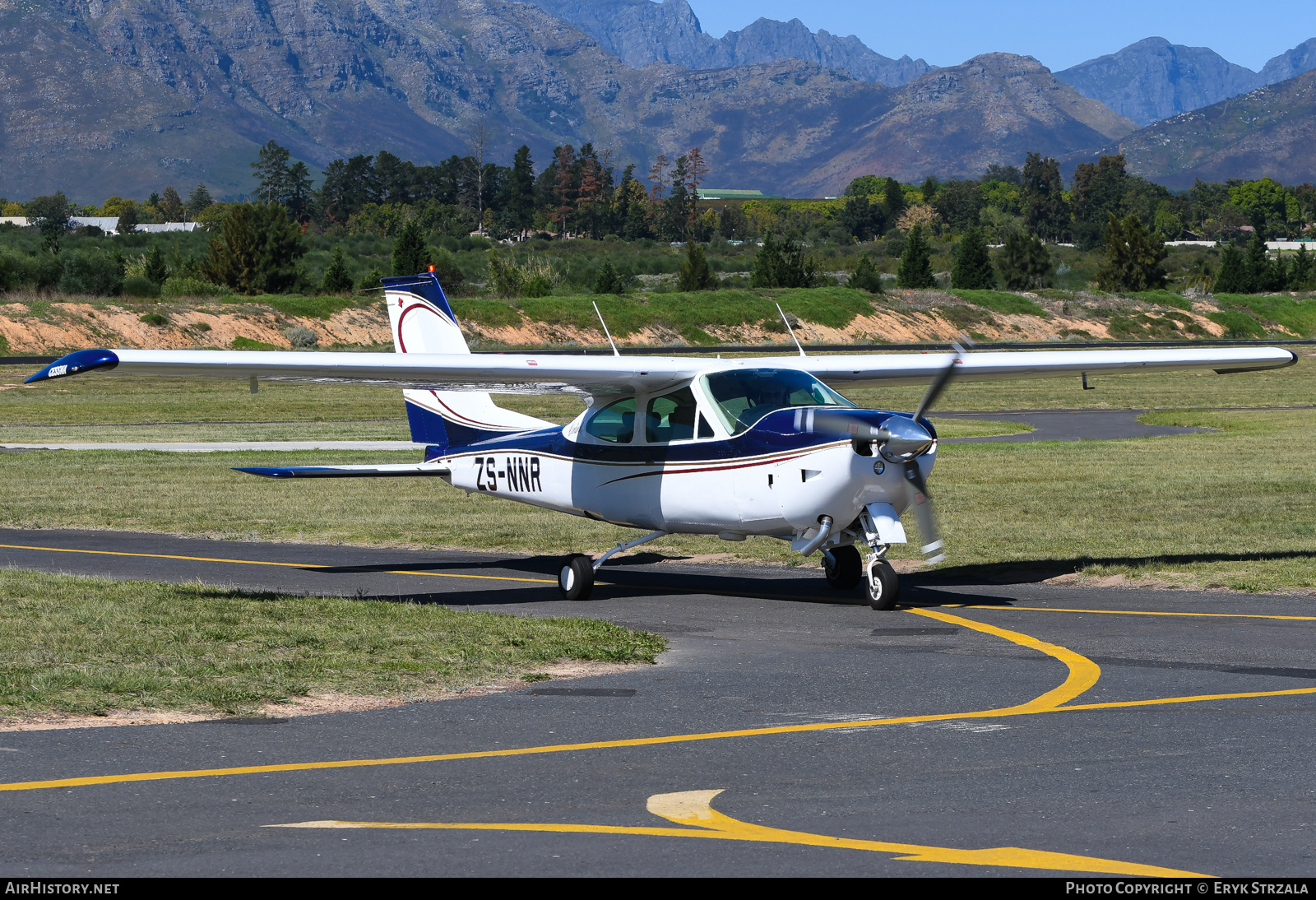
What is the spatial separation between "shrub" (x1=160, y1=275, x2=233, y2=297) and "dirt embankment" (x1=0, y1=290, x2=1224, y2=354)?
6421mm

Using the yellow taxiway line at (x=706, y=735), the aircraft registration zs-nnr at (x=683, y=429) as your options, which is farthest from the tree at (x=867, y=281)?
the yellow taxiway line at (x=706, y=735)

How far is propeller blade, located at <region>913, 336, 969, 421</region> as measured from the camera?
549 inches

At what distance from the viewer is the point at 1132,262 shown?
114875mm

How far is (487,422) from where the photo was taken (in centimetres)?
1831

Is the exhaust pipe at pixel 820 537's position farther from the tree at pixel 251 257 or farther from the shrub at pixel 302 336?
the tree at pixel 251 257

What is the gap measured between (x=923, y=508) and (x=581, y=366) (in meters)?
3.92

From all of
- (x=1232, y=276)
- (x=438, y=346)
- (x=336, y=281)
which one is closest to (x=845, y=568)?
(x=438, y=346)

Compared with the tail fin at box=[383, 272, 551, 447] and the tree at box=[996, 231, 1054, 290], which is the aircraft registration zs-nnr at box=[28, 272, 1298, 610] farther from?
the tree at box=[996, 231, 1054, 290]

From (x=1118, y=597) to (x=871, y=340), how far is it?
77386 mm

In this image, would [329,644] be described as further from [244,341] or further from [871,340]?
[871,340]

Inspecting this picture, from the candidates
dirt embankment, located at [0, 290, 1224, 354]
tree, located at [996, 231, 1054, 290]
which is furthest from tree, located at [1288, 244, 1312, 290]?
dirt embankment, located at [0, 290, 1224, 354]

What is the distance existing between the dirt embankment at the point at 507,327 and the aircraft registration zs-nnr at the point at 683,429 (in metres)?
56.5

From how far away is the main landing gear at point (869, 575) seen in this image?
14.1 m

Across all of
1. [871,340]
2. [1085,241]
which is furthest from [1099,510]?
[1085,241]
